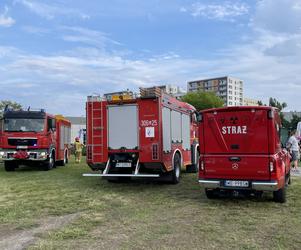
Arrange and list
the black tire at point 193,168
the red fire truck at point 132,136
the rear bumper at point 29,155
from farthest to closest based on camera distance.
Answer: the rear bumper at point 29,155 < the black tire at point 193,168 < the red fire truck at point 132,136

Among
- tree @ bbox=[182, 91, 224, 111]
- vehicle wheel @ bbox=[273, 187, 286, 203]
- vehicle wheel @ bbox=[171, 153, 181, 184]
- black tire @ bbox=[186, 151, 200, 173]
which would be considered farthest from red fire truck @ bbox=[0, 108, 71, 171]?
tree @ bbox=[182, 91, 224, 111]

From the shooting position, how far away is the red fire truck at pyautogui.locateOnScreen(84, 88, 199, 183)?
12648 mm

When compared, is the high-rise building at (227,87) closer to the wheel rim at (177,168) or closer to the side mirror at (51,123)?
the side mirror at (51,123)

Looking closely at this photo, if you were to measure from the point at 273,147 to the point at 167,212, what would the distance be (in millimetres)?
2810

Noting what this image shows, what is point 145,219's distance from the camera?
840 cm

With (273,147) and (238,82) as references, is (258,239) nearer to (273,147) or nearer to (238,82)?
(273,147)

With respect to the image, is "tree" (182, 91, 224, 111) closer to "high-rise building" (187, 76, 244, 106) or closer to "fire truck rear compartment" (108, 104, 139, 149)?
"high-rise building" (187, 76, 244, 106)

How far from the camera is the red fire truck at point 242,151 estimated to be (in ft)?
31.2

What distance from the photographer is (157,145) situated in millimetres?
12539

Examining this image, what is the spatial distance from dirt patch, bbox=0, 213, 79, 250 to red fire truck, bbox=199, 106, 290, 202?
11.1 feet

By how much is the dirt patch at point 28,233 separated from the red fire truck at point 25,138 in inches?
444

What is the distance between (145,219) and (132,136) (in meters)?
4.85

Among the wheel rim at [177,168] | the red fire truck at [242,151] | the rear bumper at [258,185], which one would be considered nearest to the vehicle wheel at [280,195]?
the red fire truck at [242,151]

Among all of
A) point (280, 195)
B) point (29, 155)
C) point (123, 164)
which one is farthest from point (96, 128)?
point (29, 155)
